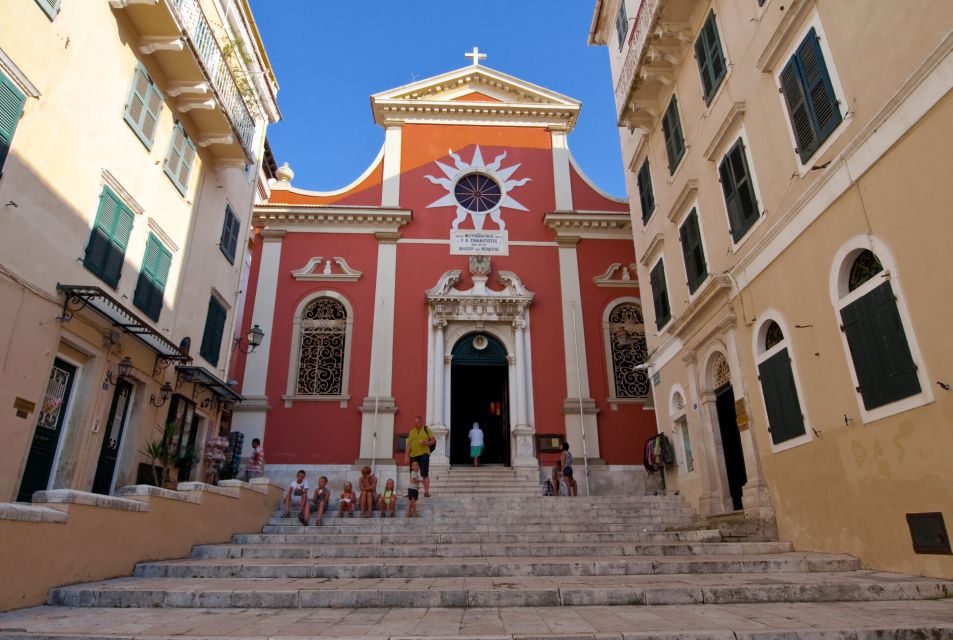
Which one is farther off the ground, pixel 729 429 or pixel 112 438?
pixel 729 429

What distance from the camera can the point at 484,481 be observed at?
13.9m

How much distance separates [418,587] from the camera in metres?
5.23

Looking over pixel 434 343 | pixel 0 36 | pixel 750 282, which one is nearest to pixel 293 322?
pixel 434 343

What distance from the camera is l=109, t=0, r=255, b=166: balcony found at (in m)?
9.58

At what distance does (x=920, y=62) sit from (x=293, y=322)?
46.5 ft

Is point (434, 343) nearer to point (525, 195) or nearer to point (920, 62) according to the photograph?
point (525, 195)

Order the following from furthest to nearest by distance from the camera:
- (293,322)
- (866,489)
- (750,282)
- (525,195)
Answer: (525,195)
(293,322)
(750,282)
(866,489)

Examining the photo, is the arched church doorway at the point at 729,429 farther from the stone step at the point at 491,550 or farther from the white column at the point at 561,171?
the white column at the point at 561,171

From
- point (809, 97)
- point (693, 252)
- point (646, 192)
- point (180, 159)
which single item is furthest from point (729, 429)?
point (180, 159)

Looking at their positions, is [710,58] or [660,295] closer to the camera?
[710,58]

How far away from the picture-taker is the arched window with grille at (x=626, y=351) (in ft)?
52.0

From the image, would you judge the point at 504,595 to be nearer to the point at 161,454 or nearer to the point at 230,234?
the point at 161,454

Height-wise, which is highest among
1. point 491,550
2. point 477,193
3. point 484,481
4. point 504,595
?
point 477,193

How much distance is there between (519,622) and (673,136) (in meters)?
10.0
